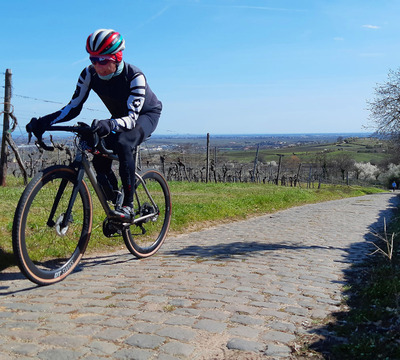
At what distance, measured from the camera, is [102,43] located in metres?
4.61

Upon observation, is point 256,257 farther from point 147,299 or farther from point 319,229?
point 319,229

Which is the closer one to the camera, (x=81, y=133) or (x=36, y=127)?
(x=36, y=127)

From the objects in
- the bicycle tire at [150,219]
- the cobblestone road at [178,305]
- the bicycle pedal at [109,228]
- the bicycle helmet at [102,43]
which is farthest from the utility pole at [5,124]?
the bicycle helmet at [102,43]

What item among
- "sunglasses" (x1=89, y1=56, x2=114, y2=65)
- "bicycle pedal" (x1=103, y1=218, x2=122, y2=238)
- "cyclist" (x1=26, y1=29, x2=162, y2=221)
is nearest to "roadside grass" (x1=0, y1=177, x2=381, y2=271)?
"bicycle pedal" (x1=103, y1=218, x2=122, y2=238)

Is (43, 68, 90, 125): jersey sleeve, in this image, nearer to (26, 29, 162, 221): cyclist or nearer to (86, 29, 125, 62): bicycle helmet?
(26, 29, 162, 221): cyclist

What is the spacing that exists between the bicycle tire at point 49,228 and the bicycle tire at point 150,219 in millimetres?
633

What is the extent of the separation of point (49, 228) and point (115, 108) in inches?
59.4

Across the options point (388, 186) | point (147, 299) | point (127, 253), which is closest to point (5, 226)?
point (127, 253)

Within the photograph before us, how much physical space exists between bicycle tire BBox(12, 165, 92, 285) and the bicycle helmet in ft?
3.99

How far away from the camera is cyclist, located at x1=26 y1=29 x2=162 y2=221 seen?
15.2 ft

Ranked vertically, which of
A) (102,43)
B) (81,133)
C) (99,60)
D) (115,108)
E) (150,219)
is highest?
(102,43)

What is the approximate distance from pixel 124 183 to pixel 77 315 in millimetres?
1761

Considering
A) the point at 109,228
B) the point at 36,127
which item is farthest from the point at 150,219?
the point at 36,127

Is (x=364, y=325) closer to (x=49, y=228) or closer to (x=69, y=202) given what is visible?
(x=69, y=202)
